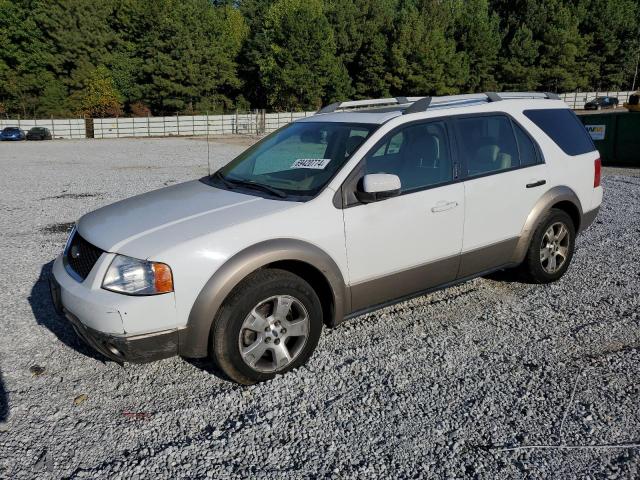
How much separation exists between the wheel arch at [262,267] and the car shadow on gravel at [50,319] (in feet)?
3.62

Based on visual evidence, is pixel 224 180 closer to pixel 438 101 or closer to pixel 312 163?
pixel 312 163

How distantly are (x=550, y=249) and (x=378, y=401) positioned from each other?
9.04 feet

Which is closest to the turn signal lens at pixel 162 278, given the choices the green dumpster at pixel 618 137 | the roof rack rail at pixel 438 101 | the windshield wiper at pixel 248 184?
the windshield wiper at pixel 248 184

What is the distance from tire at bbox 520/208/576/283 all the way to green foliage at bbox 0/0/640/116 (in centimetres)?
6336

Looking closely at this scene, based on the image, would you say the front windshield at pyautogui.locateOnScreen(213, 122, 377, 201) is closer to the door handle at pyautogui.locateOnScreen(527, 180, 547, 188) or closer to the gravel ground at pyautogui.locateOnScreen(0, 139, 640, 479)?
the gravel ground at pyautogui.locateOnScreen(0, 139, 640, 479)

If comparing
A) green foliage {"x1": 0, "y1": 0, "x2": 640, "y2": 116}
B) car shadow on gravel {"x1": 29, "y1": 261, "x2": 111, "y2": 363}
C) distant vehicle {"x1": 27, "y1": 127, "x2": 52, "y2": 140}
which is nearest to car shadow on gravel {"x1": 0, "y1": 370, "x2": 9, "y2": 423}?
car shadow on gravel {"x1": 29, "y1": 261, "x2": 111, "y2": 363}

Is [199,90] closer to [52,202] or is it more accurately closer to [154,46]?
[154,46]

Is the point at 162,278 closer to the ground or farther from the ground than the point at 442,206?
closer to the ground

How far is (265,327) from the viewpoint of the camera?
3551mm

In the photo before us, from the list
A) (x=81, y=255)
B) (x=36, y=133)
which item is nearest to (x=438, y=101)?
(x=81, y=255)

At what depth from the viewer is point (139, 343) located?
3.20m

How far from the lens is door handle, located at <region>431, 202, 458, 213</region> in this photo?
13.7 ft

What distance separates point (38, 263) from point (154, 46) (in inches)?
2541

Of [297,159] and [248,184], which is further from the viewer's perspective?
[297,159]
